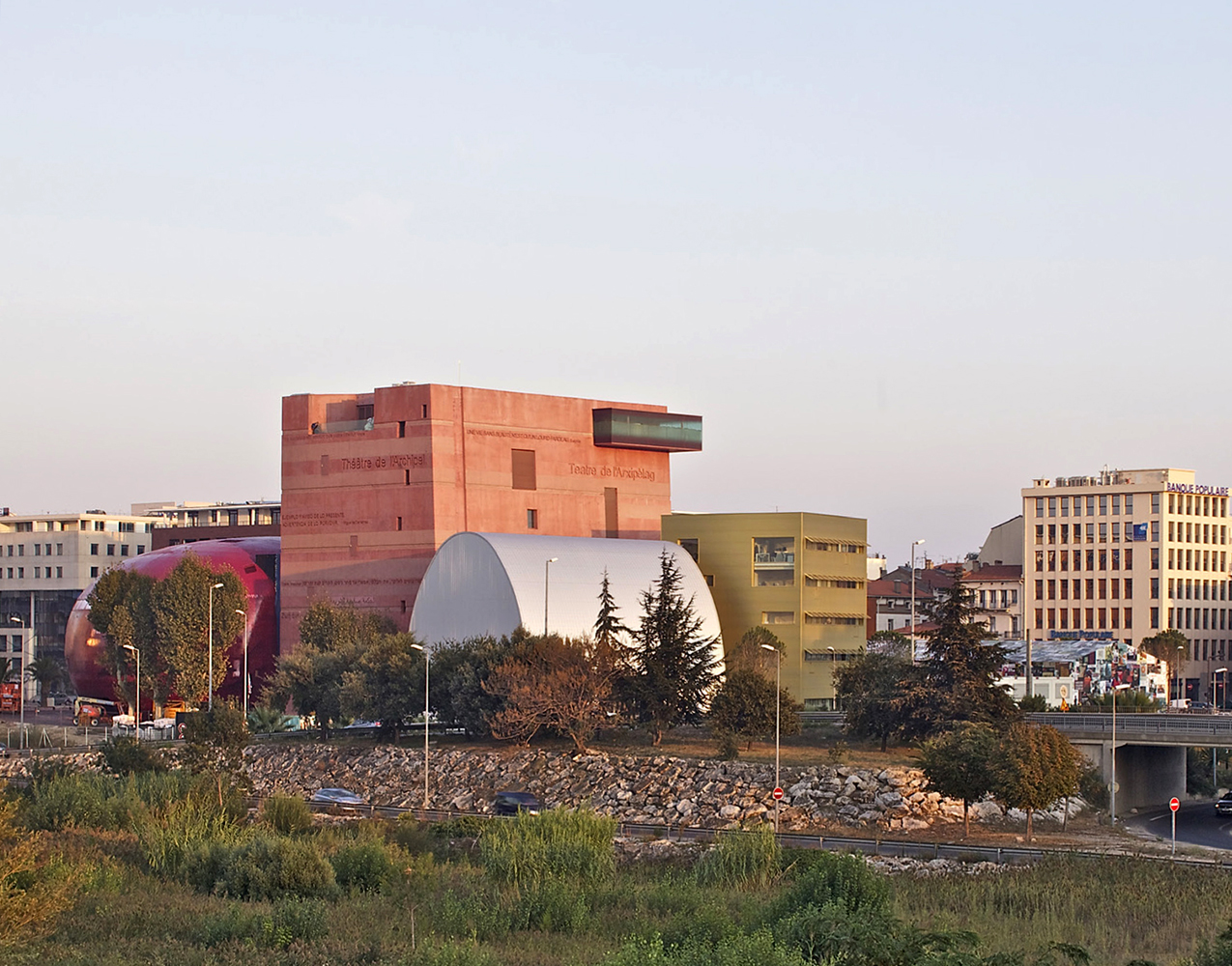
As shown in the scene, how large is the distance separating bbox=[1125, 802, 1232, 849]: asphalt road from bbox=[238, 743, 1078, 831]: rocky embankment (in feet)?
12.0

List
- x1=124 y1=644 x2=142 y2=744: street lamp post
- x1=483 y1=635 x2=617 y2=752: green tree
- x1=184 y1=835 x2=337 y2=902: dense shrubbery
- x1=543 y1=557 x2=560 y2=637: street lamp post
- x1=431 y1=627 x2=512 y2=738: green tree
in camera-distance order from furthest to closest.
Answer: x1=124 y1=644 x2=142 y2=744: street lamp post
x1=543 y1=557 x2=560 y2=637: street lamp post
x1=431 y1=627 x2=512 y2=738: green tree
x1=483 y1=635 x2=617 y2=752: green tree
x1=184 y1=835 x2=337 y2=902: dense shrubbery

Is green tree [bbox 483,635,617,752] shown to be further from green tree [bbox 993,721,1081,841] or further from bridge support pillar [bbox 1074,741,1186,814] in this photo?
bridge support pillar [bbox 1074,741,1186,814]

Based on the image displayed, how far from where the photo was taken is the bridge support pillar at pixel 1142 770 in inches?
2746

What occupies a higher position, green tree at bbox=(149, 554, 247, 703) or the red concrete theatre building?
the red concrete theatre building

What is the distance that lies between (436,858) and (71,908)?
16.7 metres

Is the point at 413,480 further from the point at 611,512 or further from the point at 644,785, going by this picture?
the point at 644,785

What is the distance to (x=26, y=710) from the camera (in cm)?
12288

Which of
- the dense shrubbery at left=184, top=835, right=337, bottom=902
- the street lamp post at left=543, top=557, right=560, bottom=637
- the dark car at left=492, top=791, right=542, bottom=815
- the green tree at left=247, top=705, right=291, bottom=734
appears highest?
the street lamp post at left=543, top=557, right=560, bottom=637

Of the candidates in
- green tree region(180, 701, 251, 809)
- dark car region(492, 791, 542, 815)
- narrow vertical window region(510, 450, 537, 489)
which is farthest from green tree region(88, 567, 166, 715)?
dark car region(492, 791, 542, 815)

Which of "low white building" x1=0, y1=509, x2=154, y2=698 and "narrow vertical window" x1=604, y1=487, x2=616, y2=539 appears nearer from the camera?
"narrow vertical window" x1=604, y1=487, x2=616, y2=539

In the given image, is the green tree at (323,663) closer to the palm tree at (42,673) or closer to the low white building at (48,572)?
the palm tree at (42,673)

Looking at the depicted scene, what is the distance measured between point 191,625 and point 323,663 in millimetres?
16087

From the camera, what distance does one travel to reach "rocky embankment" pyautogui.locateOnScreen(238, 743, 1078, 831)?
60094 millimetres

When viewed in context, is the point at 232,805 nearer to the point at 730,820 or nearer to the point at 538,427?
the point at 730,820
